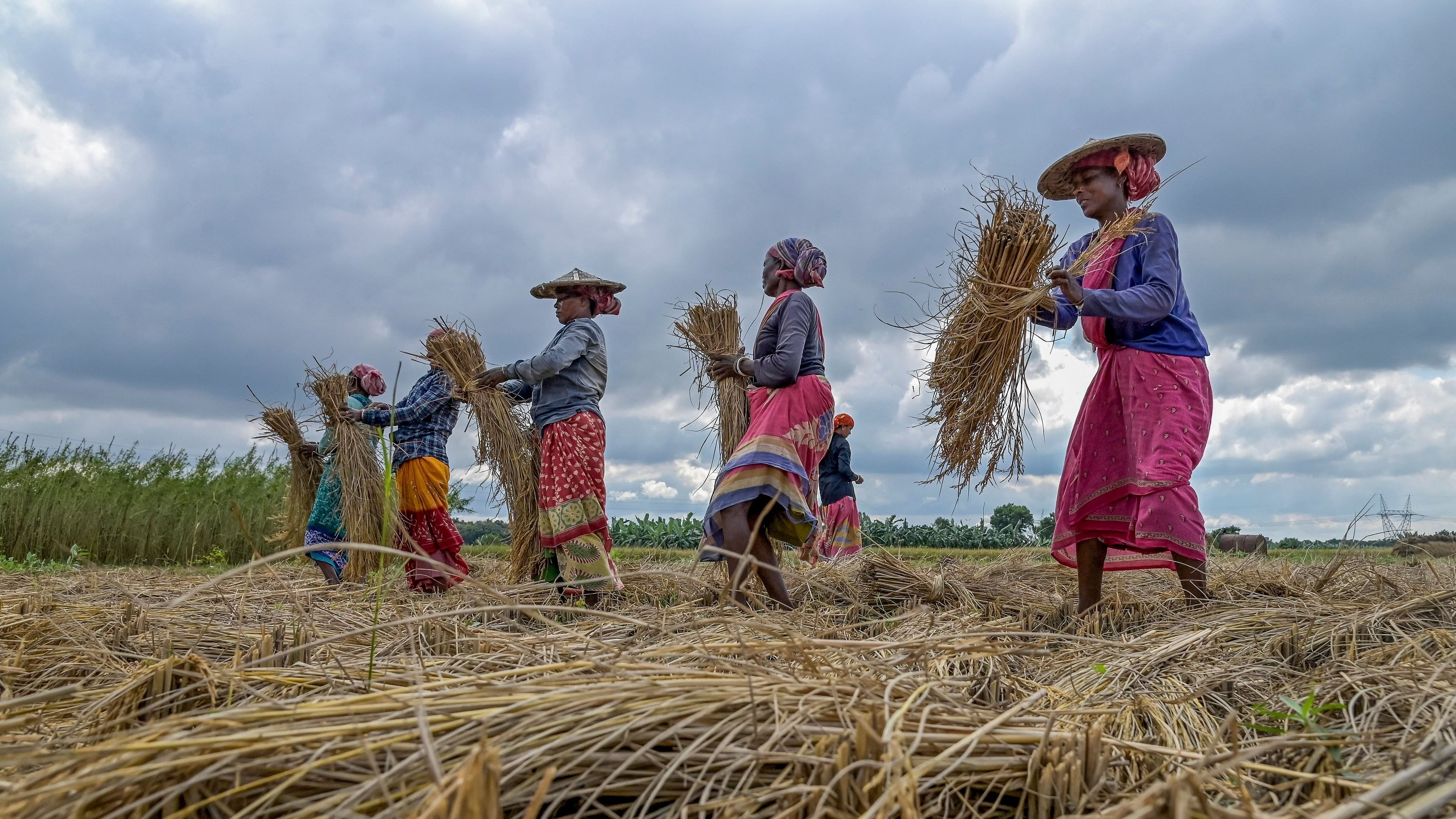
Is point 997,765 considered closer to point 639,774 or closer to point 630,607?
point 639,774

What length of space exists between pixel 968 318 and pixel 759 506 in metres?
1.30

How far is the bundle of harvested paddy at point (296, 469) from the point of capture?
292 inches

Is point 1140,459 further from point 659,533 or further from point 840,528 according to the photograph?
point 659,533

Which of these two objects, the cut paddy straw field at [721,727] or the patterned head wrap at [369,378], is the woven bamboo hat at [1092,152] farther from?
the patterned head wrap at [369,378]

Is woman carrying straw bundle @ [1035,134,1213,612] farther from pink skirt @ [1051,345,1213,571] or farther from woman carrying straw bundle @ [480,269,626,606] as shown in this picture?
woman carrying straw bundle @ [480,269,626,606]

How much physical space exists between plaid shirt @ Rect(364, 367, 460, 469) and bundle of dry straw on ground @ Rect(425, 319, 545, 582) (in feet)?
0.79

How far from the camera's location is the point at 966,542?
16.2 m

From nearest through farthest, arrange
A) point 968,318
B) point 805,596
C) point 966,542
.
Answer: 1. point 968,318
2. point 805,596
3. point 966,542

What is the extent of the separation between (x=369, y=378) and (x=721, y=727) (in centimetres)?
662

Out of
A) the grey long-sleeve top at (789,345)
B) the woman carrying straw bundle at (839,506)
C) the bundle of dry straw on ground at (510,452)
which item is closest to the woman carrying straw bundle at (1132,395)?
the grey long-sleeve top at (789,345)

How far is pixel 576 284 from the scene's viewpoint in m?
5.28

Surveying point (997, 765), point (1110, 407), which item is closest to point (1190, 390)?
point (1110, 407)

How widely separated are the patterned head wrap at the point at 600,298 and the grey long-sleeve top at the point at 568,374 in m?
0.23

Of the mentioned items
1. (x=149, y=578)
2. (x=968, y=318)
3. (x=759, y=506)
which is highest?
(x=968, y=318)
